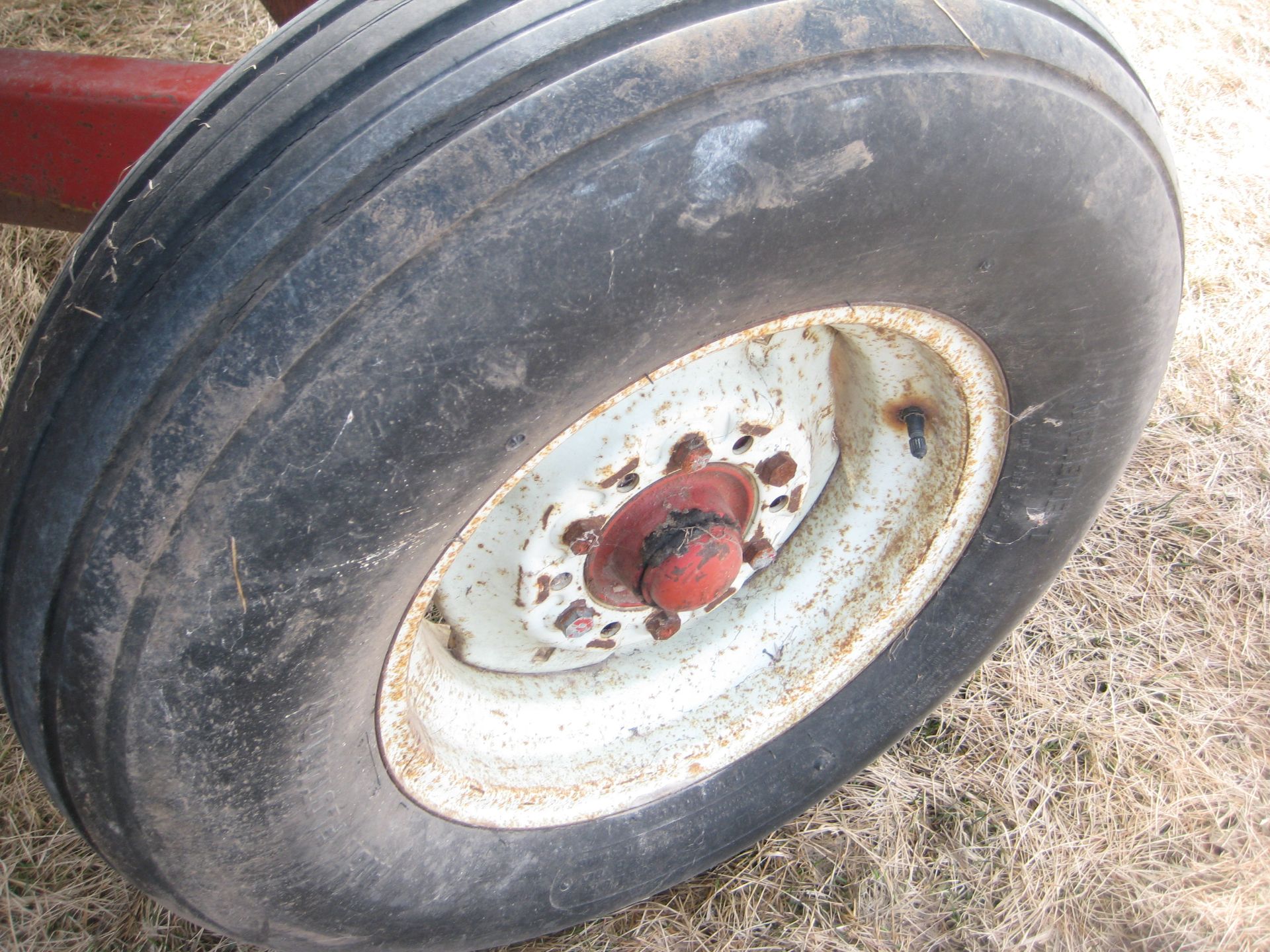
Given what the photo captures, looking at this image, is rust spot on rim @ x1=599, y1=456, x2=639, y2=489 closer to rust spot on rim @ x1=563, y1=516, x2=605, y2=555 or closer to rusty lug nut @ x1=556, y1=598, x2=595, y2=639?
rust spot on rim @ x1=563, y1=516, x2=605, y2=555

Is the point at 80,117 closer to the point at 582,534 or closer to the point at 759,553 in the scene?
the point at 582,534

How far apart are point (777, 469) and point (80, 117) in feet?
3.42

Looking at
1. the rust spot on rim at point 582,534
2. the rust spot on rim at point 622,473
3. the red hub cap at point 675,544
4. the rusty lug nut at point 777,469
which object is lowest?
the rusty lug nut at point 777,469

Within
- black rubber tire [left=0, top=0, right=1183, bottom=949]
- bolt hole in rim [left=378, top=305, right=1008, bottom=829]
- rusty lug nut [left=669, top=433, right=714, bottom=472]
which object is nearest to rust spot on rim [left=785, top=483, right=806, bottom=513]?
bolt hole in rim [left=378, top=305, right=1008, bottom=829]

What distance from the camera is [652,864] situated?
1.45 meters

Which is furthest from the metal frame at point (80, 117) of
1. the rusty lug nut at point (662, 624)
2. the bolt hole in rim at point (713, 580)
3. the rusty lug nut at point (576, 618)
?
the rusty lug nut at point (662, 624)

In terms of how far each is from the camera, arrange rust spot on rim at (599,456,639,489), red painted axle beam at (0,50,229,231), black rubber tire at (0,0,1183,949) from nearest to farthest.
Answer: black rubber tire at (0,0,1183,949)
rust spot on rim at (599,456,639,489)
red painted axle beam at (0,50,229,231)

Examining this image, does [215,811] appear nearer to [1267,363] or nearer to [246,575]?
[246,575]

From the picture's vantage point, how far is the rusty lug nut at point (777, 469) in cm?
133

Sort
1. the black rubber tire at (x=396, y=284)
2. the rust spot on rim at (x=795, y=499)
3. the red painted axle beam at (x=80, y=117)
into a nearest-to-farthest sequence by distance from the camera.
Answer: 1. the black rubber tire at (x=396, y=284)
2. the red painted axle beam at (x=80, y=117)
3. the rust spot on rim at (x=795, y=499)

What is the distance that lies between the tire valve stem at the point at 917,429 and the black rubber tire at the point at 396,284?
10.1 inches

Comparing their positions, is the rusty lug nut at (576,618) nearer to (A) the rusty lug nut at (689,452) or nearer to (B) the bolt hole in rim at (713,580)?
(B) the bolt hole in rim at (713,580)

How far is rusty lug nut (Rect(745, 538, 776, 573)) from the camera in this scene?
56.8 inches

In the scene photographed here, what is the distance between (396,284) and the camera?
2.50ft
